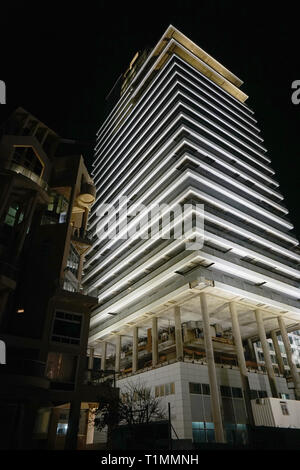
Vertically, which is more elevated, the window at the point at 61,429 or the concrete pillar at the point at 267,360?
the concrete pillar at the point at 267,360

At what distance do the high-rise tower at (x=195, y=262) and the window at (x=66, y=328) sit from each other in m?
3.23

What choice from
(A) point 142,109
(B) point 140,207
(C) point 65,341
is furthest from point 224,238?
(A) point 142,109

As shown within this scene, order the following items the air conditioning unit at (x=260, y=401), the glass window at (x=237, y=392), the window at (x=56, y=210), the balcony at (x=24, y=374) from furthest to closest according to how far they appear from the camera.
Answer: the glass window at (x=237, y=392) < the air conditioning unit at (x=260, y=401) < the window at (x=56, y=210) < the balcony at (x=24, y=374)

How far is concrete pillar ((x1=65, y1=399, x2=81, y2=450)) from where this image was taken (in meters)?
21.6

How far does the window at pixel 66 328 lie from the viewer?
1014 inches

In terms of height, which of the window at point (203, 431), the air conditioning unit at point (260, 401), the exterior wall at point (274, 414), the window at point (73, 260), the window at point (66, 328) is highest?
the window at point (73, 260)

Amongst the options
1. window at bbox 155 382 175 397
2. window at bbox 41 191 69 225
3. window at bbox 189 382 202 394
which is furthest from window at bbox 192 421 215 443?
window at bbox 41 191 69 225

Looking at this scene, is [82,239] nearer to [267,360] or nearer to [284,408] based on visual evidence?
[267,360]

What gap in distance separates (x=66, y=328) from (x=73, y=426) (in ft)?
24.7

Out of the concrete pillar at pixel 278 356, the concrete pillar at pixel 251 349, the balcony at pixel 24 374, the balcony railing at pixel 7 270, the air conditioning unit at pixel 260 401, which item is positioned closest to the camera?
the balcony at pixel 24 374

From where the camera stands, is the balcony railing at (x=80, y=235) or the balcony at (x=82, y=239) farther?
the balcony railing at (x=80, y=235)

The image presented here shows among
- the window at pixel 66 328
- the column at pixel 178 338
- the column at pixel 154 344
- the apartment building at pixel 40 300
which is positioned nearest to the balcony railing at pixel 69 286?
the apartment building at pixel 40 300

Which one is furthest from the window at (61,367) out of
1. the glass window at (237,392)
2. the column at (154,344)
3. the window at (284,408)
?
the window at (284,408)

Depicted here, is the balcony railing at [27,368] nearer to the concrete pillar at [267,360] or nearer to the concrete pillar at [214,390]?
the concrete pillar at [214,390]
